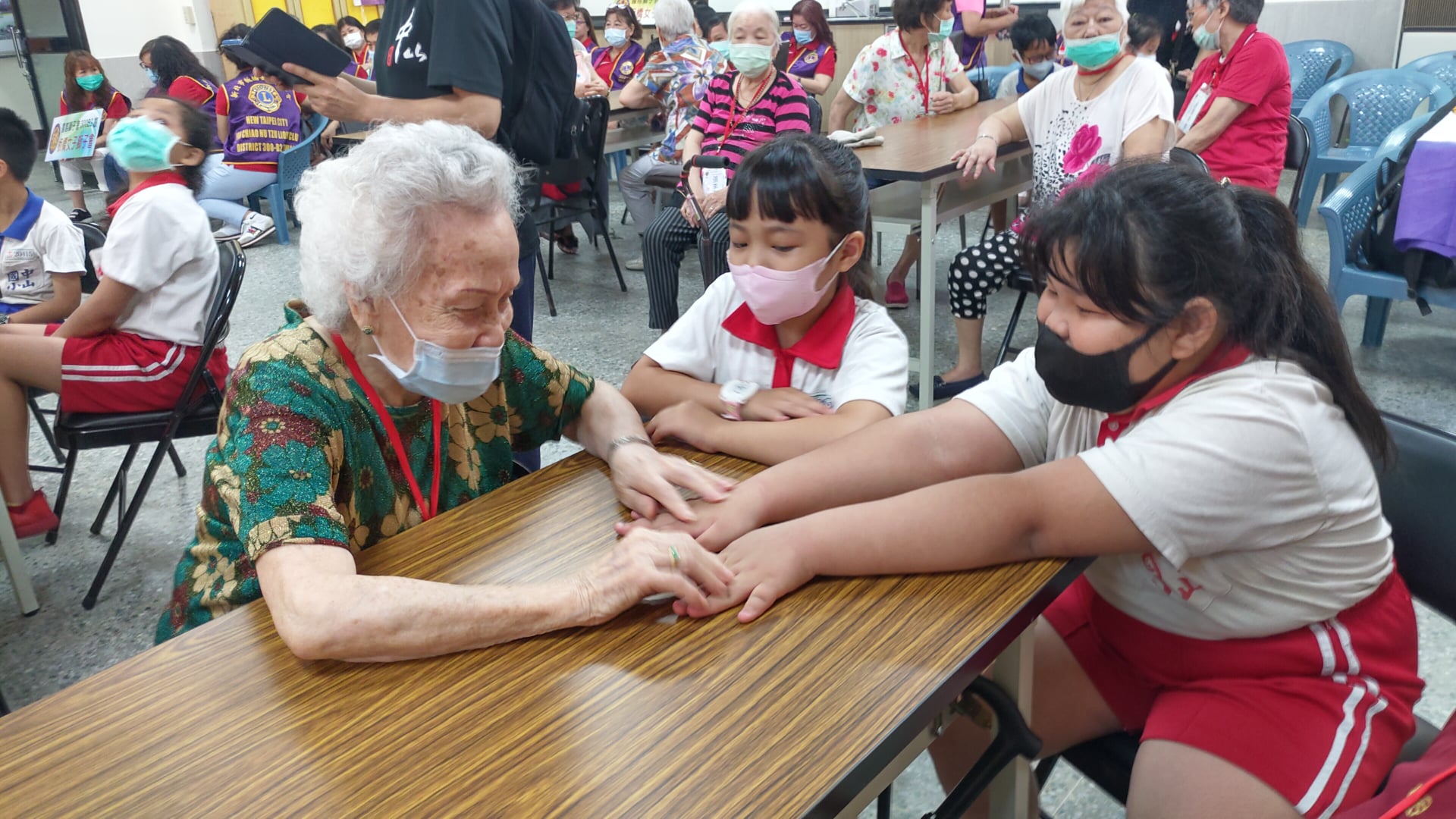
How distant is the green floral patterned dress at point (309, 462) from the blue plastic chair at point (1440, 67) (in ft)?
18.6

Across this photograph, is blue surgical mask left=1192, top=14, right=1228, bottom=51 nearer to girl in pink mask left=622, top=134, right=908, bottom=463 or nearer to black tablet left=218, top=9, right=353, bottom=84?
→ girl in pink mask left=622, top=134, right=908, bottom=463

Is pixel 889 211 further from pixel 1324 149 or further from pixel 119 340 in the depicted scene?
pixel 1324 149

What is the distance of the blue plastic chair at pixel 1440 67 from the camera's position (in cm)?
514

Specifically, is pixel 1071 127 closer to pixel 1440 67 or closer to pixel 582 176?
pixel 582 176

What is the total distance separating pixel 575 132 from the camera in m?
4.32

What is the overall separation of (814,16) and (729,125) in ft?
9.36

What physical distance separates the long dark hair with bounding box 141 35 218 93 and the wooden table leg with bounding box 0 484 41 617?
4.81 meters

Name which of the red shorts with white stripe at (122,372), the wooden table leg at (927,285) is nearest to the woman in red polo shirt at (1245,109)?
the wooden table leg at (927,285)

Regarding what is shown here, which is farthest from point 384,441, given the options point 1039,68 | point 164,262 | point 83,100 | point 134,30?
point 134,30

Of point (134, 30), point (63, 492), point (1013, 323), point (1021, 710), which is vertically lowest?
point (63, 492)

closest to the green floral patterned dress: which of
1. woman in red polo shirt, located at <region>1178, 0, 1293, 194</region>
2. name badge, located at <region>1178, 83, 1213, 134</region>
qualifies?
woman in red polo shirt, located at <region>1178, 0, 1293, 194</region>

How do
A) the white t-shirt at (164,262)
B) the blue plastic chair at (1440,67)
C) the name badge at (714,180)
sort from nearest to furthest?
1. the white t-shirt at (164,262)
2. the name badge at (714,180)
3. the blue plastic chair at (1440,67)

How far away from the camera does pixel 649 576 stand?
956mm

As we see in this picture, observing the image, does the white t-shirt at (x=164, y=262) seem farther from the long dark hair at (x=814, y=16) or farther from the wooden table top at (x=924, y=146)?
the long dark hair at (x=814, y=16)
